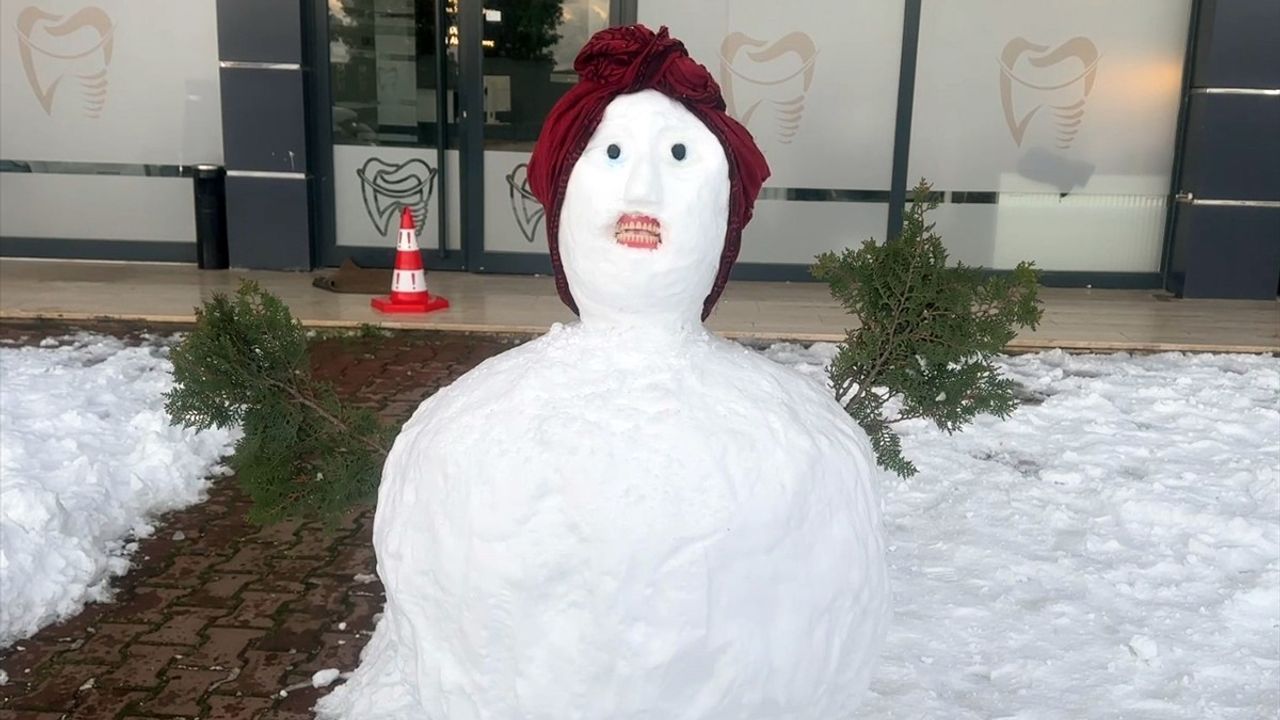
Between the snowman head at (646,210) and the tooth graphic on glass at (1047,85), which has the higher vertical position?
the tooth graphic on glass at (1047,85)

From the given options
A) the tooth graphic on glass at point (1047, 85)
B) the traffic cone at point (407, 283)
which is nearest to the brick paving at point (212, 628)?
the traffic cone at point (407, 283)

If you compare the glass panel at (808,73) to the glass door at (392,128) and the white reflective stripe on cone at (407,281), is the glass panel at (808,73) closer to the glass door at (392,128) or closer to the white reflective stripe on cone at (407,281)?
the glass door at (392,128)

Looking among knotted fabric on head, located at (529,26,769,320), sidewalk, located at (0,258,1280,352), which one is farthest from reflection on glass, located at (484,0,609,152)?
knotted fabric on head, located at (529,26,769,320)

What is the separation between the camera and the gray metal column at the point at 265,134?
9.41m

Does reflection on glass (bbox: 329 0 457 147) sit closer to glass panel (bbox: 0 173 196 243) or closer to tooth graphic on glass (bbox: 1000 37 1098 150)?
glass panel (bbox: 0 173 196 243)

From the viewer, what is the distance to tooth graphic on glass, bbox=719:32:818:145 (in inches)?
383

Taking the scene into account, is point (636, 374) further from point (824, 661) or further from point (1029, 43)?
point (1029, 43)

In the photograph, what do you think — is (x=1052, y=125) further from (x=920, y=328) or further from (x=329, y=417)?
(x=329, y=417)

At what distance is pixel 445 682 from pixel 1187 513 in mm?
3836

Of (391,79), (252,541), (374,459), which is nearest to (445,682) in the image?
(374,459)

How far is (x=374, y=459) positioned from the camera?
10.0ft

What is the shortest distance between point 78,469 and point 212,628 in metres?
1.39

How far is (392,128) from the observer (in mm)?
10016

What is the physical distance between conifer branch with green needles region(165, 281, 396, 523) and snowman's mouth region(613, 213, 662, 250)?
1.20 meters
